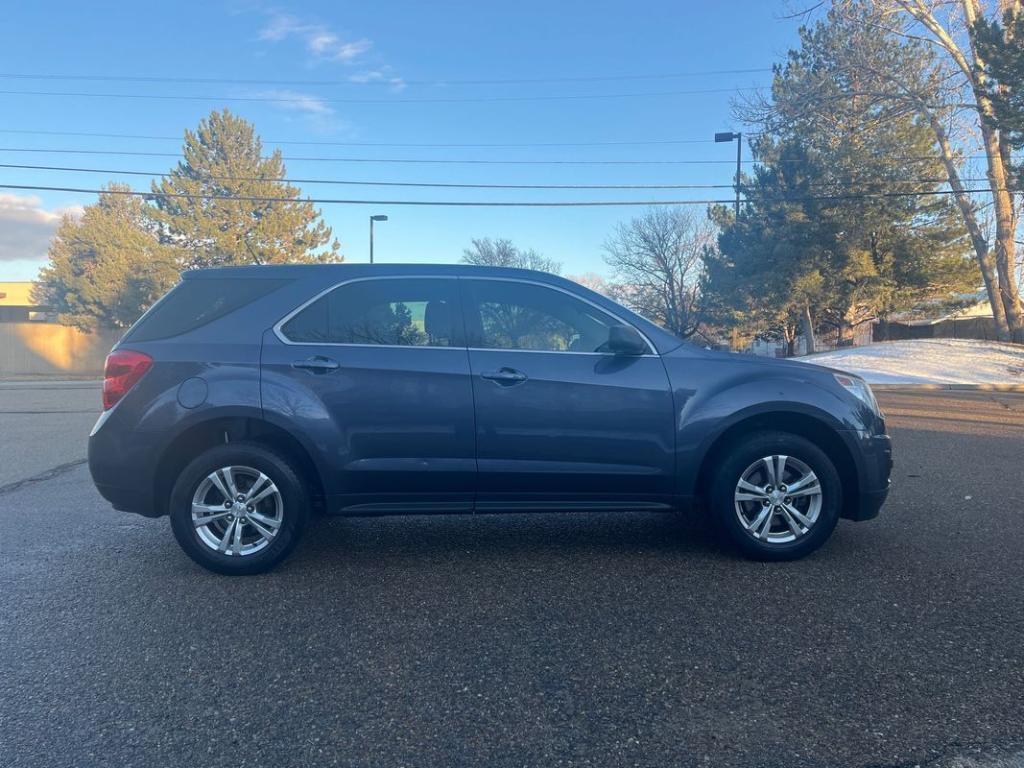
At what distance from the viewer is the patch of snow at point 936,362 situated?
70.0 ft

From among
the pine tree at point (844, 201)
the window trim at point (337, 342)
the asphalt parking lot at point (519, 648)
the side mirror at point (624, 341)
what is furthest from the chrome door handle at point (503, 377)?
the pine tree at point (844, 201)

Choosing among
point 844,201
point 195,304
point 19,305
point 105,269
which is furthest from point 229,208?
point 19,305

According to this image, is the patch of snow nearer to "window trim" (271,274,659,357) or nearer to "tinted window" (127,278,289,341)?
"window trim" (271,274,659,357)

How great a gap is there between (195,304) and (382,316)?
115cm

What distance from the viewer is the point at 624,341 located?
4.36 m

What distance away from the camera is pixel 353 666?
322cm

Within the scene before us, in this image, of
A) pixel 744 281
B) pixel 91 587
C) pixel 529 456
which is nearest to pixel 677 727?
pixel 529 456

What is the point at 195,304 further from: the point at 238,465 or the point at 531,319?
the point at 531,319

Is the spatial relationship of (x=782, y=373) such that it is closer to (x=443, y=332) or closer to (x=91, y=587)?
(x=443, y=332)

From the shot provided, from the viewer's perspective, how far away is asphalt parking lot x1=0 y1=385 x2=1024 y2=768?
2.63m

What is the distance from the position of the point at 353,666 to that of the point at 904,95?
26993 mm

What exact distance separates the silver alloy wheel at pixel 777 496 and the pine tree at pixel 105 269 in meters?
38.0

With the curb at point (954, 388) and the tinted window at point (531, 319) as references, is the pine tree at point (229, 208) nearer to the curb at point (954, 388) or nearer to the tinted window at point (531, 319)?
the curb at point (954, 388)

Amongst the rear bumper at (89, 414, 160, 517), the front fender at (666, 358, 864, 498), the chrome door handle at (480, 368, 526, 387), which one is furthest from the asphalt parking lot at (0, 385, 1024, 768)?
the chrome door handle at (480, 368, 526, 387)
